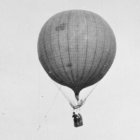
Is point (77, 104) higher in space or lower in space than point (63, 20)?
lower

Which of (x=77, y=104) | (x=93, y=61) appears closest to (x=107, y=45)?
(x=93, y=61)

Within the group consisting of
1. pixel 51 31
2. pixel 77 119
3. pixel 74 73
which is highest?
pixel 51 31

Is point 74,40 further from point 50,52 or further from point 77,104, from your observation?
point 77,104

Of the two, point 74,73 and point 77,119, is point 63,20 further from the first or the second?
point 77,119
